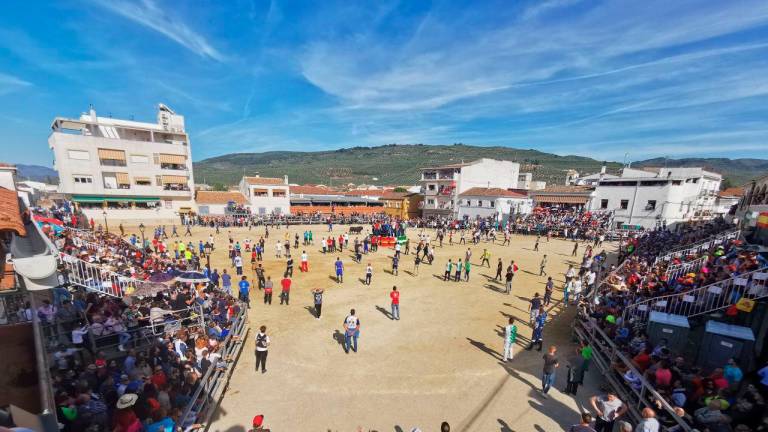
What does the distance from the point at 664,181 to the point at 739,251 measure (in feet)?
95.9

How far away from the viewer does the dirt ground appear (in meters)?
6.84

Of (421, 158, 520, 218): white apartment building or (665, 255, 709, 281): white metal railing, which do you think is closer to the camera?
(665, 255, 709, 281): white metal railing

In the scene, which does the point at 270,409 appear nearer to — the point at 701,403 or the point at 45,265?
the point at 45,265

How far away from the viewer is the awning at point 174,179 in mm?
39531

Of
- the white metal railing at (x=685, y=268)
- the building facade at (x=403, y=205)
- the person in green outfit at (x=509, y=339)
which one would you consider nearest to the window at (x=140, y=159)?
the building facade at (x=403, y=205)

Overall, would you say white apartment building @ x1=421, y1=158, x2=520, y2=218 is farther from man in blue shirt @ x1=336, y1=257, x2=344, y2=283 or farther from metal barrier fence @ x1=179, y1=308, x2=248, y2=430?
metal barrier fence @ x1=179, y1=308, x2=248, y2=430

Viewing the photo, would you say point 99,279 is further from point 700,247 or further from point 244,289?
point 700,247

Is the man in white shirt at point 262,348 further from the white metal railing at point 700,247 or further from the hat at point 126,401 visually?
the white metal railing at point 700,247

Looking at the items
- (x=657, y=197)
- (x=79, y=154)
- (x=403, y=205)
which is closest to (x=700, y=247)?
(x=657, y=197)

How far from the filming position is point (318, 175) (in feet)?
511

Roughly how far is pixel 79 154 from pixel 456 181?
153 feet

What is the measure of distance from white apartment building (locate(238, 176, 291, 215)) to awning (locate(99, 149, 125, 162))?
14070 mm

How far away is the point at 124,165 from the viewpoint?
1476 inches

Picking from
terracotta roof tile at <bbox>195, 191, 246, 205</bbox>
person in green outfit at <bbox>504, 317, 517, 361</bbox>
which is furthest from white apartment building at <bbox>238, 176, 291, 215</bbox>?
person in green outfit at <bbox>504, 317, 517, 361</bbox>
